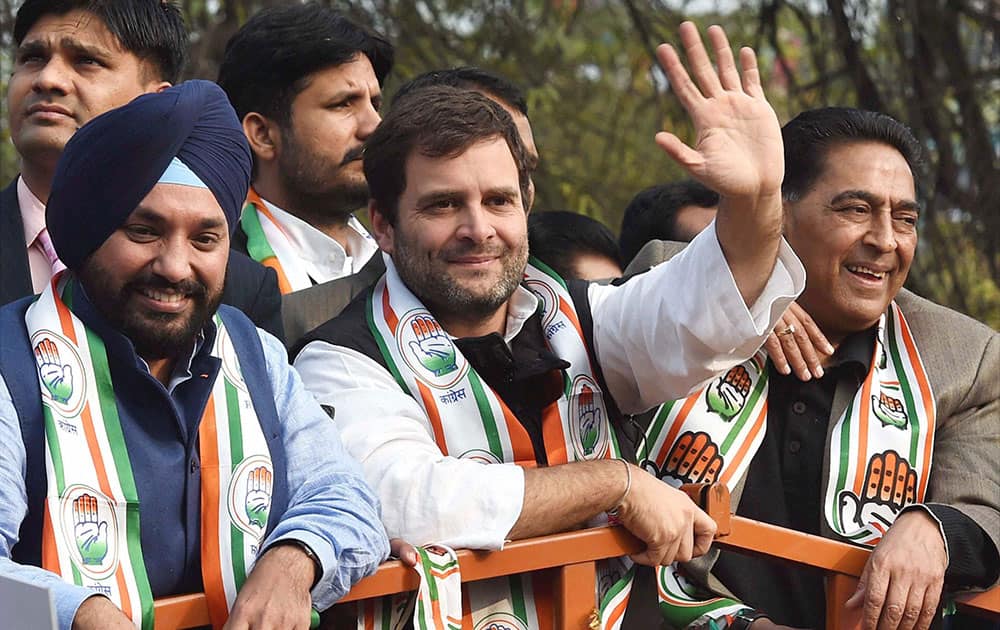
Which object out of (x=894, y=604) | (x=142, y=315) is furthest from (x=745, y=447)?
(x=142, y=315)

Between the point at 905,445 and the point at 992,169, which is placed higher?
the point at 992,169

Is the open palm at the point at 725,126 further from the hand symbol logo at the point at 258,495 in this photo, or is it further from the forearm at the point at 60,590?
the forearm at the point at 60,590

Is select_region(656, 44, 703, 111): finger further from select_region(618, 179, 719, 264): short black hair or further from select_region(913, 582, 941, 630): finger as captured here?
select_region(618, 179, 719, 264): short black hair

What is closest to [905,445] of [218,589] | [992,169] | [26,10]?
[218,589]

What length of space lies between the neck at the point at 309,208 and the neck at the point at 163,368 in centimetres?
179

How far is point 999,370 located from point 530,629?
1.48 meters

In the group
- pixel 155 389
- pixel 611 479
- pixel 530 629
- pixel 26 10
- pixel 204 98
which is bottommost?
pixel 530 629

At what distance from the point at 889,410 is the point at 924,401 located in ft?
0.30

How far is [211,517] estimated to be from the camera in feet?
10.0

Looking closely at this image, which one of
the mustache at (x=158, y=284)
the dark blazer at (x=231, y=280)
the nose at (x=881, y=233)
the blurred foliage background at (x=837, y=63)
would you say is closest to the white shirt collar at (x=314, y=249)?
the dark blazer at (x=231, y=280)

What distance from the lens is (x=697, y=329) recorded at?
3574 millimetres

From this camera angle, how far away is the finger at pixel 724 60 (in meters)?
3.48

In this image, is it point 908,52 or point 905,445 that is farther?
point 908,52

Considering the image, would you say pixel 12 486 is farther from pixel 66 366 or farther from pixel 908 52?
pixel 908 52
